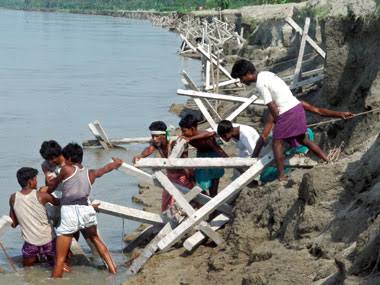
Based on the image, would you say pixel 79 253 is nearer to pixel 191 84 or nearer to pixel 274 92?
pixel 274 92

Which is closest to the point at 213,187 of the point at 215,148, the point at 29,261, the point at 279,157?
the point at 215,148

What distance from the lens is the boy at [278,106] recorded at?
7961 mm

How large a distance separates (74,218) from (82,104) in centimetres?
1633

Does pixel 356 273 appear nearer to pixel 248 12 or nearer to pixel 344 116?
pixel 344 116

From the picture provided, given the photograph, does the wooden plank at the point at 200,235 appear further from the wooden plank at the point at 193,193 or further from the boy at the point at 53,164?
the boy at the point at 53,164

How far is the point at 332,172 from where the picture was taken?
7371mm

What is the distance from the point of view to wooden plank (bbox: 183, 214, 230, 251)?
26.1ft

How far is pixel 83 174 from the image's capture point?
806 cm

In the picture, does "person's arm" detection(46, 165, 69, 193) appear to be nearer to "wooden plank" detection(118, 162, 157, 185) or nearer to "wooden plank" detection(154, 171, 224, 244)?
"wooden plank" detection(118, 162, 157, 185)

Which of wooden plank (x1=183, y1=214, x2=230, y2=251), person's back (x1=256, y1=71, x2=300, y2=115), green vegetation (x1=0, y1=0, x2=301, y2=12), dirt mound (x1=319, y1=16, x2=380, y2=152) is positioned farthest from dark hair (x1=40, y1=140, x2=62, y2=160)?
green vegetation (x1=0, y1=0, x2=301, y2=12)

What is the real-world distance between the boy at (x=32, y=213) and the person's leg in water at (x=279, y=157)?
7.09ft

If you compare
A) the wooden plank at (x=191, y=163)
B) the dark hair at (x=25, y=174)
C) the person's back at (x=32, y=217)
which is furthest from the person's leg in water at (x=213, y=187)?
the dark hair at (x=25, y=174)

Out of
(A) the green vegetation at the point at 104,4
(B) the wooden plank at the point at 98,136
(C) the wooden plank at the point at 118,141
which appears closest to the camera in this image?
(C) the wooden plank at the point at 118,141

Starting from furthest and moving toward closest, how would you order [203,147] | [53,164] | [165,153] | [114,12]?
[114,12], [165,153], [203,147], [53,164]
